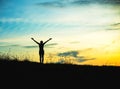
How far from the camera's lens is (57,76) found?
34.5ft

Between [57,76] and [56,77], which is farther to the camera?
[57,76]

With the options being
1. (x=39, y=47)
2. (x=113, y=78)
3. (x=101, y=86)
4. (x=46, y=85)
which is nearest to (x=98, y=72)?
(x=113, y=78)

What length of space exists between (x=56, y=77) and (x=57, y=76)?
0.13m

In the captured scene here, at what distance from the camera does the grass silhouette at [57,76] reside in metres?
9.64

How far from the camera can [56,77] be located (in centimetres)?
1039

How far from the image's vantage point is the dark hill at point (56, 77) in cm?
954

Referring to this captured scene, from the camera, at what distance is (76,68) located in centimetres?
1220

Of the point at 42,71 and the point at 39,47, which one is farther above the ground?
the point at 39,47

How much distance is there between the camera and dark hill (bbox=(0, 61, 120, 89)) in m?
9.54

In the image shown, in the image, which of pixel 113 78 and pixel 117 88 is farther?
pixel 113 78

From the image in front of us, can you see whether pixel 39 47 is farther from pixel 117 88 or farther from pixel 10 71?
pixel 117 88

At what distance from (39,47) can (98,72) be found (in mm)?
7104

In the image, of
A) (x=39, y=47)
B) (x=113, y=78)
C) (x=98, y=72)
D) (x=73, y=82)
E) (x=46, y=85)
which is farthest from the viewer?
(x=39, y=47)

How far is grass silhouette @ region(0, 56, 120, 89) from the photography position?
31.6 ft
